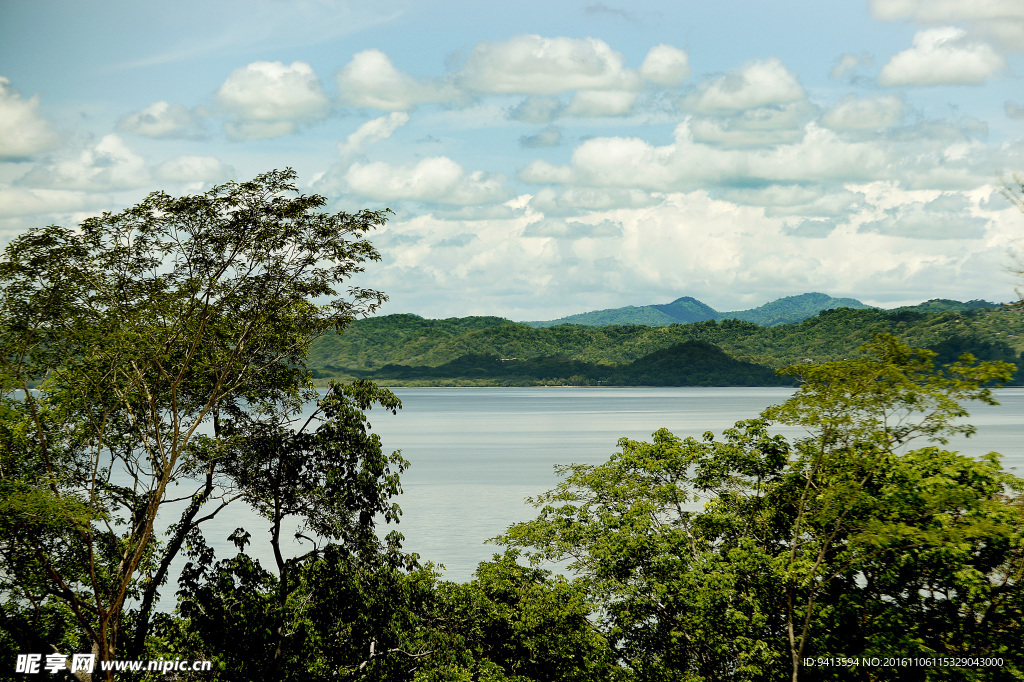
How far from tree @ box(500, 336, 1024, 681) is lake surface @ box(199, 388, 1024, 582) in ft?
34.0

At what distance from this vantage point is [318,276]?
15.8 meters

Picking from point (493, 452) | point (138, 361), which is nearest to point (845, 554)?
point (138, 361)

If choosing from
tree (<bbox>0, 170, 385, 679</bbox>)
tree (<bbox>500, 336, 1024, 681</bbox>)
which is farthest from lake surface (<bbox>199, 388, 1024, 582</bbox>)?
tree (<bbox>0, 170, 385, 679</bbox>)

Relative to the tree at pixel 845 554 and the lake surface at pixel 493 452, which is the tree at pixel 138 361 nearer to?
the tree at pixel 845 554

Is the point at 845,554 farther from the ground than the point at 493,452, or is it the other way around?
the point at 845,554

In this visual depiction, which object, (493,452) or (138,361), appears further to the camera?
(493,452)

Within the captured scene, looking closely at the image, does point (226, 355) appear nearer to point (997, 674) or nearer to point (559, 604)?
point (559, 604)

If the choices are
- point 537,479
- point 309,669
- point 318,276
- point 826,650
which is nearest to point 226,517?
point 537,479

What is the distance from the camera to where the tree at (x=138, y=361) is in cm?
1395

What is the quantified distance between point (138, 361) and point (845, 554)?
43.6 ft

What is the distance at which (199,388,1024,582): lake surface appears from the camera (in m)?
42.4

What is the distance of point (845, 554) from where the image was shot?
15.6 m

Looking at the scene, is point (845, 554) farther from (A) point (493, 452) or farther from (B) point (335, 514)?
(A) point (493, 452)

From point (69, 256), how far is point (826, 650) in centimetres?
1523
